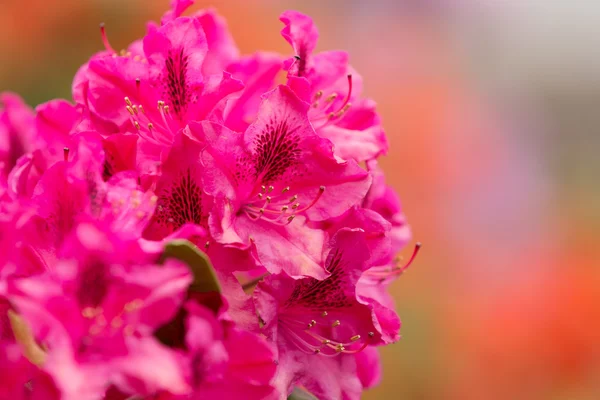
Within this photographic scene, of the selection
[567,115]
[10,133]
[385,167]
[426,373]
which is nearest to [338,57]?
[10,133]

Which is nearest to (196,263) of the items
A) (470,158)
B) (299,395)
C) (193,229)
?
(193,229)

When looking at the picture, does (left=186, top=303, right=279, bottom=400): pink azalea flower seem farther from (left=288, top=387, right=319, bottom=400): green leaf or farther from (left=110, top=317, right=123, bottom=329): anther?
(left=288, top=387, right=319, bottom=400): green leaf

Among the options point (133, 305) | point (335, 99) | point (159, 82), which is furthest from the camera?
point (335, 99)

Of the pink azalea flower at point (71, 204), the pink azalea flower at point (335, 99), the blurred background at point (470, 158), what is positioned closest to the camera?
the pink azalea flower at point (71, 204)

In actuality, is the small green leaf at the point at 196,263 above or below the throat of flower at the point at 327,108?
below

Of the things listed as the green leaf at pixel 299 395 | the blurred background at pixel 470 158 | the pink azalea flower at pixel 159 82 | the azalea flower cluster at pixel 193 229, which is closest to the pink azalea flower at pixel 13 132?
the azalea flower cluster at pixel 193 229

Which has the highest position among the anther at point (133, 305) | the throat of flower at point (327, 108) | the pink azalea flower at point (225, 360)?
the throat of flower at point (327, 108)

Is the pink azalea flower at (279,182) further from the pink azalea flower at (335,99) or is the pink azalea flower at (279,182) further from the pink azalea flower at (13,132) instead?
the pink azalea flower at (13,132)

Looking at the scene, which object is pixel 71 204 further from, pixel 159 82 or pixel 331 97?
pixel 331 97

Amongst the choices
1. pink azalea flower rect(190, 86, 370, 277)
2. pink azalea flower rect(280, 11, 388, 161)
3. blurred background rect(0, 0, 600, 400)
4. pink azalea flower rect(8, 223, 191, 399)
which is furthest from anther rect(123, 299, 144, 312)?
blurred background rect(0, 0, 600, 400)
